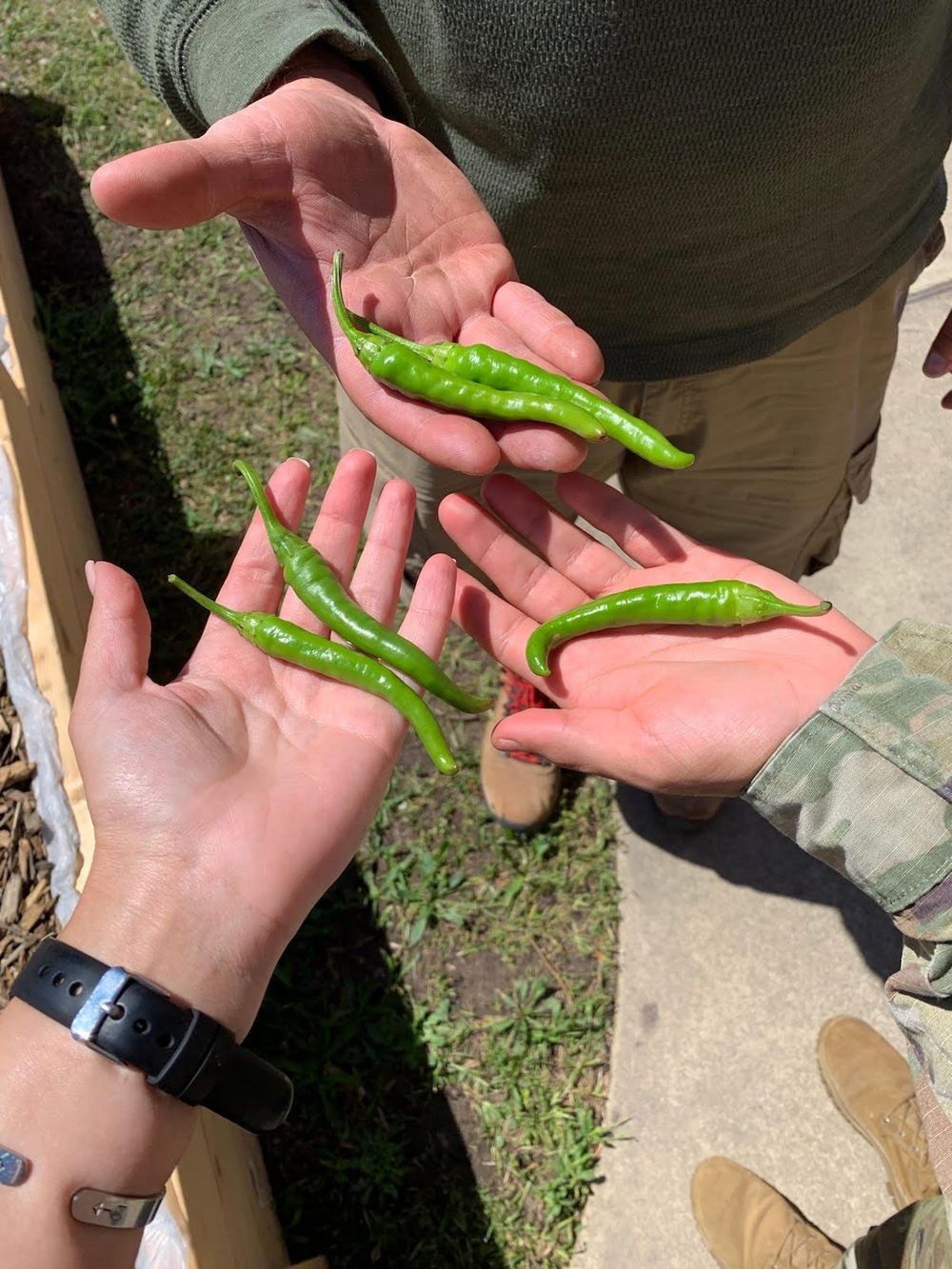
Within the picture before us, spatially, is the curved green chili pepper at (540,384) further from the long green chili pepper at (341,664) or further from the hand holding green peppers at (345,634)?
the long green chili pepper at (341,664)

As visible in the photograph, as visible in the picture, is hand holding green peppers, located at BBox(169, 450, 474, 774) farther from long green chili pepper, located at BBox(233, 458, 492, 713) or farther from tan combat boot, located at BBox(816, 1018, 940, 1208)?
tan combat boot, located at BBox(816, 1018, 940, 1208)

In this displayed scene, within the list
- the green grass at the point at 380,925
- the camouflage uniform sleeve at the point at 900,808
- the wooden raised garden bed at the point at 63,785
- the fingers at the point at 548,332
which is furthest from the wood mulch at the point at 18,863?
the camouflage uniform sleeve at the point at 900,808

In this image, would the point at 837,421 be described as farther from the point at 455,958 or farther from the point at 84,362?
the point at 84,362

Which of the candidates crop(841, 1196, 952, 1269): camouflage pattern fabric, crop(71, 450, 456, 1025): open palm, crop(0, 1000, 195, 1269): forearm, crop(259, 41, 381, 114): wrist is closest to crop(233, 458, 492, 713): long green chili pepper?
crop(71, 450, 456, 1025): open palm

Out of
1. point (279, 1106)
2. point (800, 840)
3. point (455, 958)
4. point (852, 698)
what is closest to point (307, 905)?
point (279, 1106)

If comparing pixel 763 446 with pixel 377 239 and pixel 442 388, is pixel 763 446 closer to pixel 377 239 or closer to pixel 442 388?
pixel 442 388
